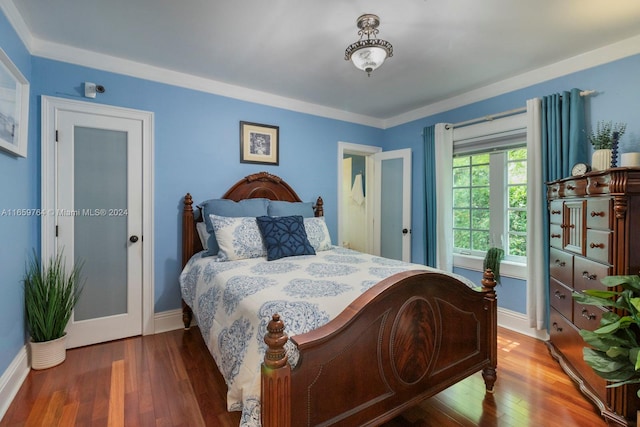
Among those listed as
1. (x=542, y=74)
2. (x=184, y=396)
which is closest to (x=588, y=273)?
(x=542, y=74)

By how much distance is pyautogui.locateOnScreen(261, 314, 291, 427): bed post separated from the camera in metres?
1.06

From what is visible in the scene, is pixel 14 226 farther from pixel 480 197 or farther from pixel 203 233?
pixel 480 197

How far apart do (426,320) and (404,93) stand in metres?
2.68

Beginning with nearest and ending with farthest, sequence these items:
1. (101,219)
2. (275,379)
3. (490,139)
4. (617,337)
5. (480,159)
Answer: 1. (275,379)
2. (617,337)
3. (101,219)
4. (490,139)
5. (480,159)

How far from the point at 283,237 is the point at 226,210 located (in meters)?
0.68

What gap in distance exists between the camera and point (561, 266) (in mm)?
2270

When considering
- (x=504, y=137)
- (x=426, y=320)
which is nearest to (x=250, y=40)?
(x=426, y=320)

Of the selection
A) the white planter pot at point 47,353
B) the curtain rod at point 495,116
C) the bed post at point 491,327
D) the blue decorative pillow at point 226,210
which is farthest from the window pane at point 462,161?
the white planter pot at point 47,353

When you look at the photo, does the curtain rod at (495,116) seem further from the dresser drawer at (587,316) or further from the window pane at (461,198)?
the dresser drawer at (587,316)

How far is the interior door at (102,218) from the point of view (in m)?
2.48

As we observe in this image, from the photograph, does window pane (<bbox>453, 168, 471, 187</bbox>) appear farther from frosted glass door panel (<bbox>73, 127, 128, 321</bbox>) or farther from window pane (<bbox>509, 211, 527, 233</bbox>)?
frosted glass door panel (<bbox>73, 127, 128, 321</bbox>)

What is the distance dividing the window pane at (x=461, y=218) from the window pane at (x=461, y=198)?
0.06m

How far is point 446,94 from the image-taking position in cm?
341

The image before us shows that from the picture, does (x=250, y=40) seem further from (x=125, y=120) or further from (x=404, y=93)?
(x=404, y=93)
